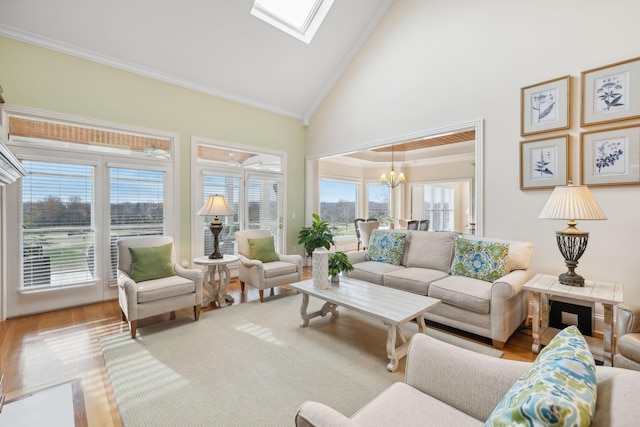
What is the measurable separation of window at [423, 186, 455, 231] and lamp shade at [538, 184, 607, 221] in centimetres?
615

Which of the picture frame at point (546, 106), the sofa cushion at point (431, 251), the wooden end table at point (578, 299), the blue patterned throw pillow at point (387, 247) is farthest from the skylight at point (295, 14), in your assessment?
the wooden end table at point (578, 299)

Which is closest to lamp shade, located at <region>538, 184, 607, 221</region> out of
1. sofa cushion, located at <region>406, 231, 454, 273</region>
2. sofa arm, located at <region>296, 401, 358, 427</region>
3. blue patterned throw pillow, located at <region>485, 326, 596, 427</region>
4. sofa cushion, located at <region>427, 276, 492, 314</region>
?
sofa cushion, located at <region>427, 276, 492, 314</region>

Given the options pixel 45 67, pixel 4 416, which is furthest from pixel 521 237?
pixel 45 67

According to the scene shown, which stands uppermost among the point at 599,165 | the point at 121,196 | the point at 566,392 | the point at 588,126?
the point at 588,126

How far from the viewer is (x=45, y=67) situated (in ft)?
10.9

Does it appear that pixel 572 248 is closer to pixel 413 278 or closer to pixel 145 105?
pixel 413 278

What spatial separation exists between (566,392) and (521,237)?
3051 millimetres

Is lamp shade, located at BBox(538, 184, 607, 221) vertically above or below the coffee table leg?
above

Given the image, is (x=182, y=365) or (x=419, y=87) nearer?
(x=182, y=365)

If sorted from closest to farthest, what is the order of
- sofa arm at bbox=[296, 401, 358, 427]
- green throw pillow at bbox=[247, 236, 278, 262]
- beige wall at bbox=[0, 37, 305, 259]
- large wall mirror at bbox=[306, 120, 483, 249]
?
sofa arm at bbox=[296, 401, 358, 427], beige wall at bbox=[0, 37, 305, 259], green throw pillow at bbox=[247, 236, 278, 262], large wall mirror at bbox=[306, 120, 483, 249]

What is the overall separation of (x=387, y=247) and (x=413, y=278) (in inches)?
31.6

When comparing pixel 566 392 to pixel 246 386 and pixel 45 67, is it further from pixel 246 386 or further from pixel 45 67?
pixel 45 67

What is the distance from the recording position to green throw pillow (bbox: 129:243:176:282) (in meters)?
3.10

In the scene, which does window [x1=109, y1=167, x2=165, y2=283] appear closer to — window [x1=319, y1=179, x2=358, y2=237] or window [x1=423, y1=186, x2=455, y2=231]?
window [x1=319, y1=179, x2=358, y2=237]
